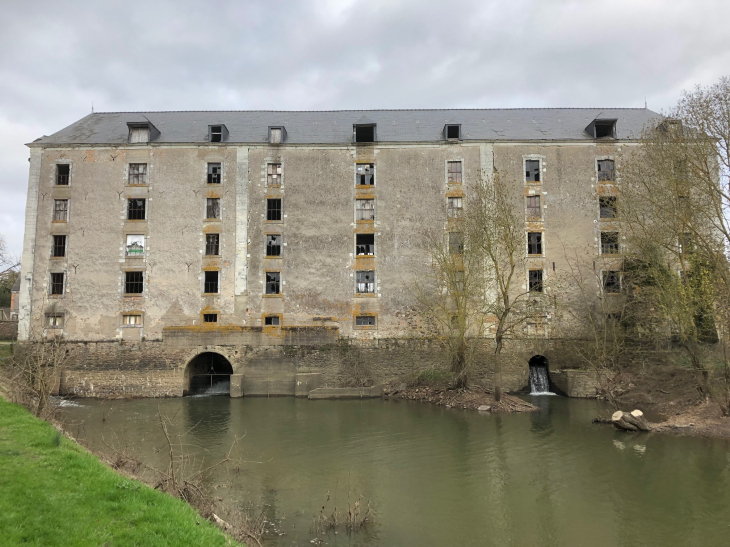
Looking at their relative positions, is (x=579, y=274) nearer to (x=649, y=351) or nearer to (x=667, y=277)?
(x=649, y=351)

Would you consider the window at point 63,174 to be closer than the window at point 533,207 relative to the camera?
No

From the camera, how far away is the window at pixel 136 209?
2564 cm

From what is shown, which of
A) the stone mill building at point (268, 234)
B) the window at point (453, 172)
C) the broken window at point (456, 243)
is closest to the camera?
the broken window at point (456, 243)

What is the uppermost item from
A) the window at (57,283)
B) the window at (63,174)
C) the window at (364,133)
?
the window at (364,133)

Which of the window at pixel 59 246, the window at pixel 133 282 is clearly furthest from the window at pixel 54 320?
the window at pixel 133 282

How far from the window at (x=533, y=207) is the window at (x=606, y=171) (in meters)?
3.49

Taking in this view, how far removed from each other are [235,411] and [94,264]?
39.6ft

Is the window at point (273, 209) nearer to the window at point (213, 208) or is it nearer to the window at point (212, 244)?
the window at point (213, 208)

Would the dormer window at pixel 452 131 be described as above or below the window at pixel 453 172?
above

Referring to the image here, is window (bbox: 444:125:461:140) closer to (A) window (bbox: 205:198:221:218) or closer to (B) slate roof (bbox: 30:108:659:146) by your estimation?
(B) slate roof (bbox: 30:108:659:146)

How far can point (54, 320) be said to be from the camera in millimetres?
24828

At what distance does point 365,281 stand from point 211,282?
8.09 m

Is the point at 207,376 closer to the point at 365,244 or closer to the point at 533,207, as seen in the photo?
the point at 365,244

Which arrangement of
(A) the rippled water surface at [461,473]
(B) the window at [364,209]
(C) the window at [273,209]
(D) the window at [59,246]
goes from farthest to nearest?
(B) the window at [364,209] → (C) the window at [273,209] → (D) the window at [59,246] → (A) the rippled water surface at [461,473]
